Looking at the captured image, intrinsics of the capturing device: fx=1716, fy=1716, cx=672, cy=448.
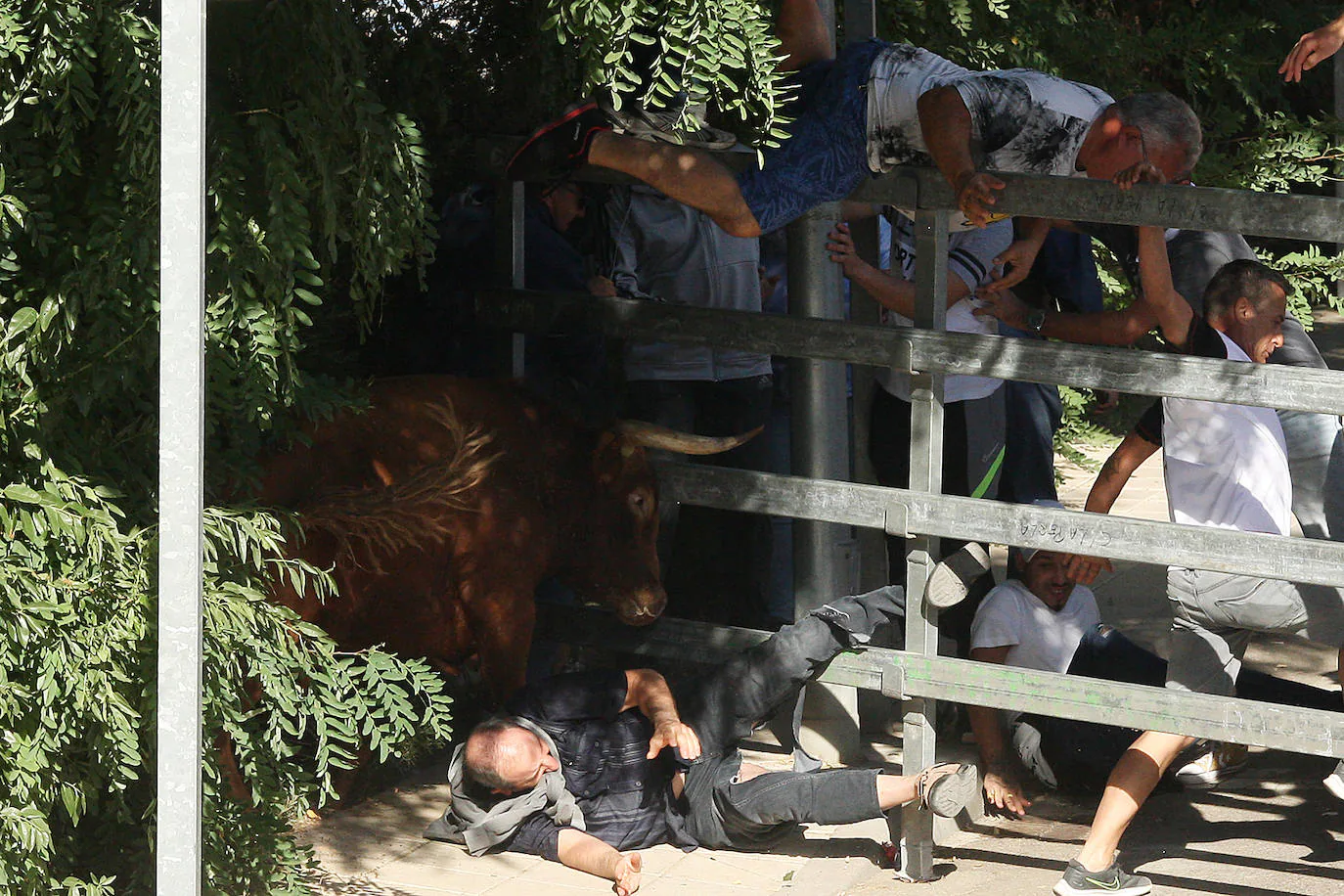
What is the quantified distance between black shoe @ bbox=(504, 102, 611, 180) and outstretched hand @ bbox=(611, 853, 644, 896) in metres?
1.84

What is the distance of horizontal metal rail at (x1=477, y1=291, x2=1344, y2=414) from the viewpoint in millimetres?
3957

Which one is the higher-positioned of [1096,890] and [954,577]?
[954,577]

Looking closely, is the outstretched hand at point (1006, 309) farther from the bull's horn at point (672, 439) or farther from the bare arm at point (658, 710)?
the bare arm at point (658, 710)

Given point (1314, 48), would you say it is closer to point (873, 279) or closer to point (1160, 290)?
point (1160, 290)

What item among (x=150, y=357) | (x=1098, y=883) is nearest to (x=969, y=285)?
(x=1098, y=883)

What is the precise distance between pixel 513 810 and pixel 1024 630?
1571 mm

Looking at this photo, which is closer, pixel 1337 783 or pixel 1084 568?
pixel 1337 783

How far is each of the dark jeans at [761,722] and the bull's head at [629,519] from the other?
0.31 meters

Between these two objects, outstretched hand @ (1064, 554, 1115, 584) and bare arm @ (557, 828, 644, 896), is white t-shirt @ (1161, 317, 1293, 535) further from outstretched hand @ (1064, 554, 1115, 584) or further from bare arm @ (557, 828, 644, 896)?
bare arm @ (557, 828, 644, 896)

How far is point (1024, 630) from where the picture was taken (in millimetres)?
5004

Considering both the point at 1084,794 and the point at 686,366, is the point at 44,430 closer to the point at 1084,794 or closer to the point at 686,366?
the point at 686,366

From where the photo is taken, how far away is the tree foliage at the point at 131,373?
10.9 feet

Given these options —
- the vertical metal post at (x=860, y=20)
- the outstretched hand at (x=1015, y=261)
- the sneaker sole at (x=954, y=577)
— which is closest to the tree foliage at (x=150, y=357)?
the vertical metal post at (x=860, y=20)

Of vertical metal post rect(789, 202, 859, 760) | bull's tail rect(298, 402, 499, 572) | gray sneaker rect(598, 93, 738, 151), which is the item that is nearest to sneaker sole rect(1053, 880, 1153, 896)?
vertical metal post rect(789, 202, 859, 760)
